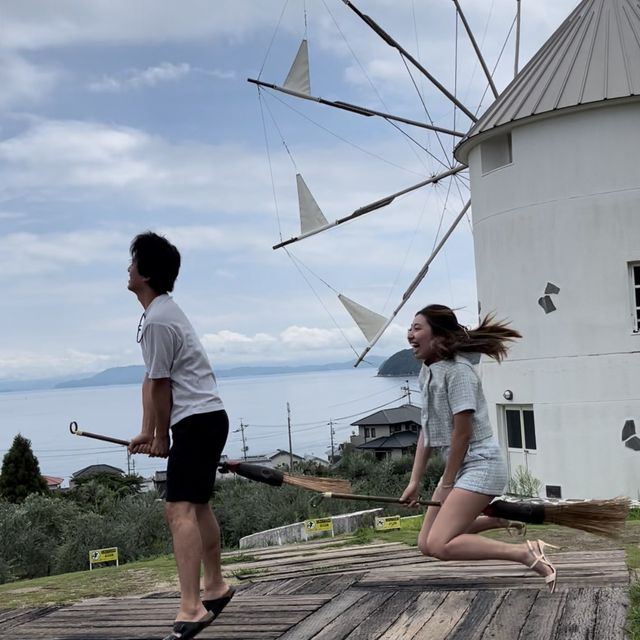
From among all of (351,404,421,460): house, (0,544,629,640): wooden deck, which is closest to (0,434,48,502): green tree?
(0,544,629,640): wooden deck

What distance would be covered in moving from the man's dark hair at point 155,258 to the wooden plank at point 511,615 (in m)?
2.51

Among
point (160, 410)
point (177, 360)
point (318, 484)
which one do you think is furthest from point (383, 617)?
point (177, 360)

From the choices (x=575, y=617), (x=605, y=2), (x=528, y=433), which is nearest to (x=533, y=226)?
(x=528, y=433)

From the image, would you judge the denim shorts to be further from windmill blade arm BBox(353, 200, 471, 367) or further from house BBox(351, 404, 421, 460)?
house BBox(351, 404, 421, 460)

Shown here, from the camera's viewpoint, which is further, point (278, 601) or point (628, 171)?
point (628, 171)

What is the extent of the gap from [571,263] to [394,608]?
10848 mm

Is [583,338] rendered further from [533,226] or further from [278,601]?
[278,601]

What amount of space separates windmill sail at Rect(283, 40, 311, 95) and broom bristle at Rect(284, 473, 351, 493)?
63.4 ft

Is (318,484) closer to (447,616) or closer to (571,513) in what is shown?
(447,616)

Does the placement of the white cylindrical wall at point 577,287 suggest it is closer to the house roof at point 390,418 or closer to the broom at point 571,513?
the broom at point 571,513

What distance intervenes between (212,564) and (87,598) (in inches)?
80.7

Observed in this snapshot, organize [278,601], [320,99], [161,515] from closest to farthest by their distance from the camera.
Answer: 1. [278,601]
2. [161,515]
3. [320,99]

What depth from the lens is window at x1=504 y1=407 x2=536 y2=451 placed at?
624 inches

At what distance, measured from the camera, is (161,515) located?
12922mm
